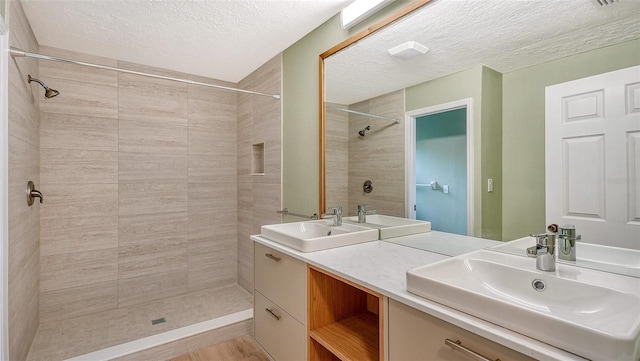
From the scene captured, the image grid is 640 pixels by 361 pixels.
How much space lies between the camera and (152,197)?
2844 millimetres

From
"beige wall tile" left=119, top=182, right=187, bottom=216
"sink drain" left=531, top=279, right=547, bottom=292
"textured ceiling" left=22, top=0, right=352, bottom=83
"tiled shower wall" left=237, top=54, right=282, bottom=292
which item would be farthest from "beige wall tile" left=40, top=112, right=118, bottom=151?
"sink drain" left=531, top=279, right=547, bottom=292

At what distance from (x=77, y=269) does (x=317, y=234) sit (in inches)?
84.8

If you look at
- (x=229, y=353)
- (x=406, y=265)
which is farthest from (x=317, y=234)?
(x=229, y=353)

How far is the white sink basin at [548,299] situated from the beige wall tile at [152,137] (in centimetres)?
274

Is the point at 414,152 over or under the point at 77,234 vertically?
over

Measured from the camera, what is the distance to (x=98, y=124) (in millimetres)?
2592

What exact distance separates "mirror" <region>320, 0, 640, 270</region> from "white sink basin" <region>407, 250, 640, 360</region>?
9.2 inches

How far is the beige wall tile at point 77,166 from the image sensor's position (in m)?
2.39

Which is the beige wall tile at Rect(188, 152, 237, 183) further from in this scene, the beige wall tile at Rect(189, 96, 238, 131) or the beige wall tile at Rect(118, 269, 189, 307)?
the beige wall tile at Rect(118, 269, 189, 307)

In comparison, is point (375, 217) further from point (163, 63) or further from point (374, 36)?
point (163, 63)

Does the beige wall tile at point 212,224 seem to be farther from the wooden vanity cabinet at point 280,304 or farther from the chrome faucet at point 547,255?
the chrome faucet at point 547,255

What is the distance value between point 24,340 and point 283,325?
1.79 meters

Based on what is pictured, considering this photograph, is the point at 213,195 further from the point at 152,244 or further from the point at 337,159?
the point at 337,159

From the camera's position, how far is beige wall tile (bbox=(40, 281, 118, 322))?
242 centimetres
